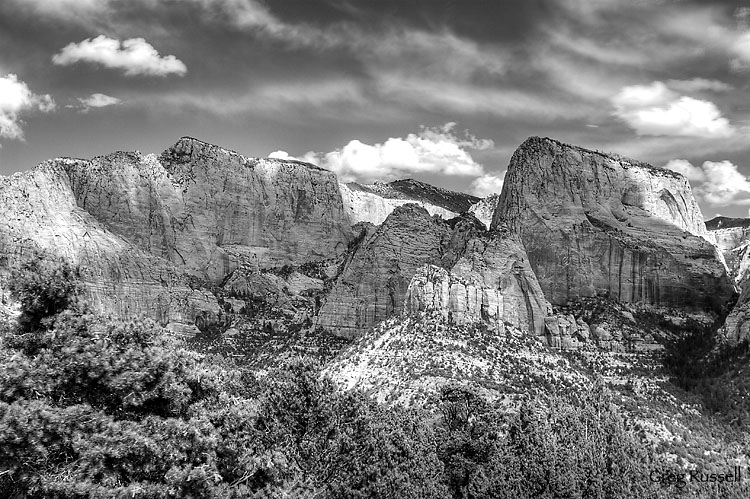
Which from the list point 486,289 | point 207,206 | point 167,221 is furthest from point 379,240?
point 207,206

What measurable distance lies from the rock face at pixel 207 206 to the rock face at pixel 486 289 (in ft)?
269

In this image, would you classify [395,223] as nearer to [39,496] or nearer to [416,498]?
[416,498]

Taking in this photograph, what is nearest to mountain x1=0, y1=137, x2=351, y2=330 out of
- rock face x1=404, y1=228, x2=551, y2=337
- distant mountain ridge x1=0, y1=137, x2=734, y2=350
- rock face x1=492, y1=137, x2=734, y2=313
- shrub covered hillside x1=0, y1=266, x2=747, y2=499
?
distant mountain ridge x1=0, y1=137, x2=734, y2=350

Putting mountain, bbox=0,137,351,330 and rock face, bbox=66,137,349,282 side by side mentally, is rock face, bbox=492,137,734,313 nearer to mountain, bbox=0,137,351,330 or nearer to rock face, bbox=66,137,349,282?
mountain, bbox=0,137,351,330

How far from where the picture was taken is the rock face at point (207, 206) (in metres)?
158

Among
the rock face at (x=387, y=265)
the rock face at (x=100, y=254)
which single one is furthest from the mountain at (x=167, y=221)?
the rock face at (x=387, y=265)

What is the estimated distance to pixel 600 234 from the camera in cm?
13262

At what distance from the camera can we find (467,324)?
3627 inches

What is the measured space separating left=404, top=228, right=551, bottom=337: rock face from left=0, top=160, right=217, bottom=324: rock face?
5253cm

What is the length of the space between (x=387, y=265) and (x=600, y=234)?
4178cm

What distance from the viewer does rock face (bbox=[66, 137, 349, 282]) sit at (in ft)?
519

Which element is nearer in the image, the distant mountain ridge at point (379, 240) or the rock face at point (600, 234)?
the distant mountain ridge at point (379, 240)

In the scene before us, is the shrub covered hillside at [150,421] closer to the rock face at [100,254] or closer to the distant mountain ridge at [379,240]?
the distant mountain ridge at [379,240]

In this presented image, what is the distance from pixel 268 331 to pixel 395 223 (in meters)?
31.1
